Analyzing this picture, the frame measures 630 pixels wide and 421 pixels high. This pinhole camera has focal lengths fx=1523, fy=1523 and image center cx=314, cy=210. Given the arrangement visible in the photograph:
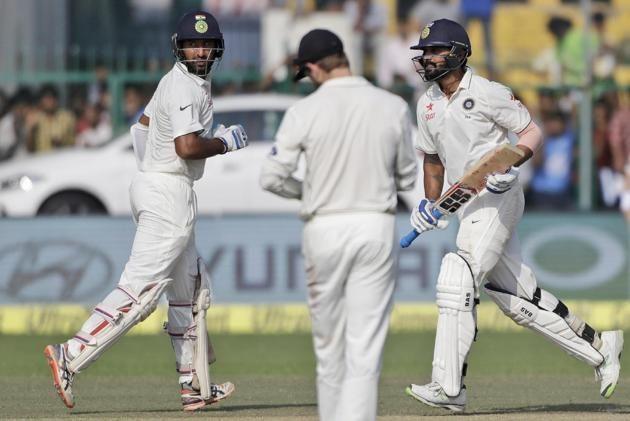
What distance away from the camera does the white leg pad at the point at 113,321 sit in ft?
28.5

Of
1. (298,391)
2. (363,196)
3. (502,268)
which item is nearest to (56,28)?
(298,391)

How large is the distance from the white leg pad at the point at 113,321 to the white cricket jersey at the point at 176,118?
2.32 feet

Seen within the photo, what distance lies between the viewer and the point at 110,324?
8742 mm

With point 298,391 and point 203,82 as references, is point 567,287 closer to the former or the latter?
point 298,391

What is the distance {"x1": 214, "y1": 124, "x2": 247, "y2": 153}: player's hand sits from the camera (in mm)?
8695

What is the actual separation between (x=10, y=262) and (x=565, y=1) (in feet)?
34.9

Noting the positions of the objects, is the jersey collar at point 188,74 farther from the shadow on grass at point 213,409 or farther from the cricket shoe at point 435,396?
the cricket shoe at point 435,396

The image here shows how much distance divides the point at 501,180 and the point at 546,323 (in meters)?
1.00

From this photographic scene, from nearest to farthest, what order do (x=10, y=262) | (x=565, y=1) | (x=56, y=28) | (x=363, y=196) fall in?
(x=363, y=196) < (x=10, y=262) < (x=56, y=28) < (x=565, y=1)

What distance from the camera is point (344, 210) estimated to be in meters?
6.84

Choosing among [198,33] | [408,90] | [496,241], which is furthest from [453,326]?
[408,90]

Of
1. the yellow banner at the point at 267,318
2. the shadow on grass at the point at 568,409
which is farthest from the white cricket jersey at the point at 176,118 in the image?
the yellow banner at the point at 267,318

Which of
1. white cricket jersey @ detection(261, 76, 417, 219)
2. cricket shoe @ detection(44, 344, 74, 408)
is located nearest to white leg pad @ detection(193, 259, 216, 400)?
cricket shoe @ detection(44, 344, 74, 408)

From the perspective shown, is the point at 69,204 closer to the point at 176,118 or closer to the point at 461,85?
the point at 176,118
